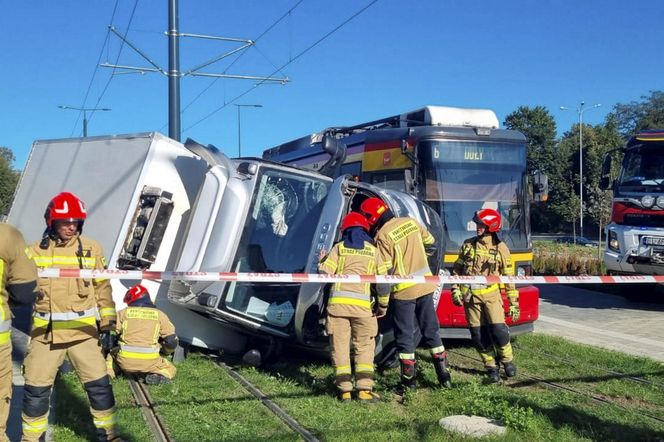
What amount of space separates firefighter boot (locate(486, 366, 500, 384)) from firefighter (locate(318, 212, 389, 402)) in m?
1.46

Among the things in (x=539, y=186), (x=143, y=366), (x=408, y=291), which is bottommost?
(x=143, y=366)

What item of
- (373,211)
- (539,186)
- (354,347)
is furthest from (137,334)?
(539,186)

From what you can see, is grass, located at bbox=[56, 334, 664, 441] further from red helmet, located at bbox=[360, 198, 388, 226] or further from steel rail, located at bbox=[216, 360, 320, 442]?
red helmet, located at bbox=[360, 198, 388, 226]

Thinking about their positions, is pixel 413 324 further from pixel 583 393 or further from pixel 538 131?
pixel 538 131

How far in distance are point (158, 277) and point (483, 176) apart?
6.51m

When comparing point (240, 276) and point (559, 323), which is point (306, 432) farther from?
point (559, 323)

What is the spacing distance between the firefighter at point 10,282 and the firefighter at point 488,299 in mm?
4434

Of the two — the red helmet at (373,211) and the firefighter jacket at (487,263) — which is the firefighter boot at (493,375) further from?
the red helmet at (373,211)

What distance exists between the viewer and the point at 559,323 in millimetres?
11836

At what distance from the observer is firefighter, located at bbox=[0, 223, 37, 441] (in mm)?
4289

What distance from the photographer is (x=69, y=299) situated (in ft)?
15.7

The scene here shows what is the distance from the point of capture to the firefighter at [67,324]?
185 inches

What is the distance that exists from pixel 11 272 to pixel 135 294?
284 centimetres

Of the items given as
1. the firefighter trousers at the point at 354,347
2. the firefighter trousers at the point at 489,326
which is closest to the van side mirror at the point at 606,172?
the firefighter trousers at the point at 489,326
